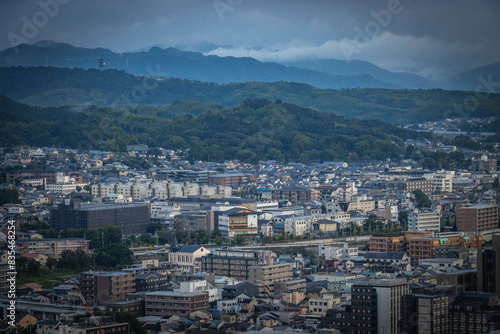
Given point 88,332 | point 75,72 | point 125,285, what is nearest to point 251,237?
point 125,285

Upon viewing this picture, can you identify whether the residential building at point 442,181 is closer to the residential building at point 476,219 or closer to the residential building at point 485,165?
the residential building at point 485,165

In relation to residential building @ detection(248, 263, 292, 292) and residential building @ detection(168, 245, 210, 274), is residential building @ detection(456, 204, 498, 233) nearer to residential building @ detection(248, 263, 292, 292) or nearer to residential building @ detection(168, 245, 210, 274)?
residential building @ detection(168, 245, 210, 274)

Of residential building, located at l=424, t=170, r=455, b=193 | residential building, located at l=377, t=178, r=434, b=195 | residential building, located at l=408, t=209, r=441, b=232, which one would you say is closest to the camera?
residential building, located at l=408, t=209, r=441, b=232

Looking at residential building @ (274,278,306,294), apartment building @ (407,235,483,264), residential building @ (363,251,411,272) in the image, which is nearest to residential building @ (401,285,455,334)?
residential building @ (274,278,306,294)

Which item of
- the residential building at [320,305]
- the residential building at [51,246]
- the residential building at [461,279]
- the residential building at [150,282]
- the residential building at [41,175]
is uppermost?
the residential building at [41,175]

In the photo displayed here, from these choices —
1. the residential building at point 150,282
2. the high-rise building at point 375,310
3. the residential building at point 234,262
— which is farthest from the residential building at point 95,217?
the high-rise building at point 375,310

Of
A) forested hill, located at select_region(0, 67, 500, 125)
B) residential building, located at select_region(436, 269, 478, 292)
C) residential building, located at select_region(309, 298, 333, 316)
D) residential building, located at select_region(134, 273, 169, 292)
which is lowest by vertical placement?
residential building, located at select_region(309, 298, 333, 316)
